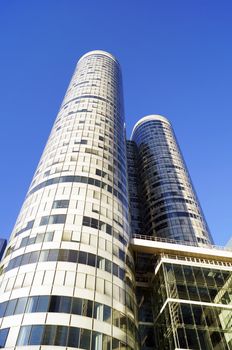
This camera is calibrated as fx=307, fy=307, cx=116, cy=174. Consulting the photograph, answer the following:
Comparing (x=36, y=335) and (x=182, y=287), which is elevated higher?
(x=182, y=287)

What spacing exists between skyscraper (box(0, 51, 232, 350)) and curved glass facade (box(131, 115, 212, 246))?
982 inches

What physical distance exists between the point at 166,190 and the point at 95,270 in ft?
187

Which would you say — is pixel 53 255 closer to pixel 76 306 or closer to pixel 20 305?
pixel 20 305

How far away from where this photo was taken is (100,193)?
46.8 meters

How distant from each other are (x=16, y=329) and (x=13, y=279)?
6624 mm

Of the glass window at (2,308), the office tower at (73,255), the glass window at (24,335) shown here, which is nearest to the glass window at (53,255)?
the office tower at (73,255)

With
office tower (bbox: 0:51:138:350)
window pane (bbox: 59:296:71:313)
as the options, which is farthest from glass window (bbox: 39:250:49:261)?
window pane (bbox: 59:296:71:313)

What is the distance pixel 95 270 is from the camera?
35.6m

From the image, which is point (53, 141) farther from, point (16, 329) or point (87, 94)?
point (16, 329)

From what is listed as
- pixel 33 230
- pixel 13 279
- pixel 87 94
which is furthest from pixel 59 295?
pixel 87 94

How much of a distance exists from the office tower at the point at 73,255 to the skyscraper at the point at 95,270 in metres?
0.12

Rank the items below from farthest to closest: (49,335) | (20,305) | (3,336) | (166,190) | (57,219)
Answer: (166,190)
(57,219)
(20,305)
(3,336)
(49,335)

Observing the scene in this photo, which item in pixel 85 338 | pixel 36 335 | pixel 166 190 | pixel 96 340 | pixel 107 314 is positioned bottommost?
pixel 36 335

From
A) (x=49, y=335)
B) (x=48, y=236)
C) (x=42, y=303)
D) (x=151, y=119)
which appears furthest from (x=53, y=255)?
(x=151, y=119)
